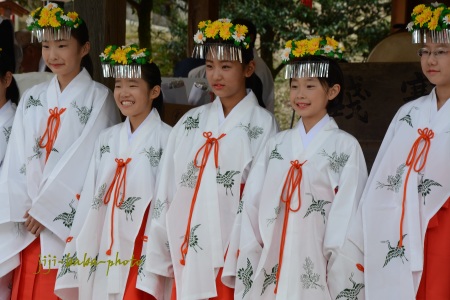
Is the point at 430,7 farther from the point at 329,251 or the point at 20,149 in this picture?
the point at 20,149

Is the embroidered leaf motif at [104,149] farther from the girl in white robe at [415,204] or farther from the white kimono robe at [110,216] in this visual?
the girl in white robe at [415,204]

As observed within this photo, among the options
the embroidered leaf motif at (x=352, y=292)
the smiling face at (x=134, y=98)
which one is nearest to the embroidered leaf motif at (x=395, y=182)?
the embroidered leaf motif at (x=352, y=292)

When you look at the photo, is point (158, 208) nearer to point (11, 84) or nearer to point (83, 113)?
point (83, 113)

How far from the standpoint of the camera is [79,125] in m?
5.29

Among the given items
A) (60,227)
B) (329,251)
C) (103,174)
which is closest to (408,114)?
(329,251)

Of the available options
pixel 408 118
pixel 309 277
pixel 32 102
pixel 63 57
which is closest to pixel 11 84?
pixel 32 102

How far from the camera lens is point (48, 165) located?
5.21 meters

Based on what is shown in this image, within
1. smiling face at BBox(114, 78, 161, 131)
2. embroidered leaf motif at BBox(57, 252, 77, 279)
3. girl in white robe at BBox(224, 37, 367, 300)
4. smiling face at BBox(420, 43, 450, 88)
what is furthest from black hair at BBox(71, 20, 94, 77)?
smiling face at BBox(420, 43, 450, 88)

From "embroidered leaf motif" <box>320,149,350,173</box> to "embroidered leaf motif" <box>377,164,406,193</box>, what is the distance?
0.21 metres

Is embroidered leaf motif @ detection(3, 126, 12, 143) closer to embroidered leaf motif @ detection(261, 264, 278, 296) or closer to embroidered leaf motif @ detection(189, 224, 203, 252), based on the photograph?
embroidered leaf motif @ detection(189, 224, 203, 252)

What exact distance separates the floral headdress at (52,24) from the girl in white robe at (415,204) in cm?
218

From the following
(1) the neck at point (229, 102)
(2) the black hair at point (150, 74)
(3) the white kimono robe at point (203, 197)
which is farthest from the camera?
(2) the black hair at point (150, 74)

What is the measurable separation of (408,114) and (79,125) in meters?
2.10

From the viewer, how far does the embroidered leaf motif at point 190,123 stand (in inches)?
192
